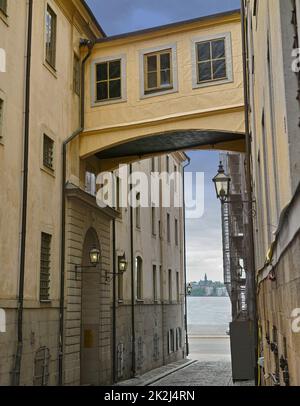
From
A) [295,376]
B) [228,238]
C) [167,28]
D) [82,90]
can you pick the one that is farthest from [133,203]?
[295,376]

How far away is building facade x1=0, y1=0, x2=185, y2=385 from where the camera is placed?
46.7 feet

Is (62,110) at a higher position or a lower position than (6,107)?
higher

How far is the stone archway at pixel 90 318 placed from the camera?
20.2 m

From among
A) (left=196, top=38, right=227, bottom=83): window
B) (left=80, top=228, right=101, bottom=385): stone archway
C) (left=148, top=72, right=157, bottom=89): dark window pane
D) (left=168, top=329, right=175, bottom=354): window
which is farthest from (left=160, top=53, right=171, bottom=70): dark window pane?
(left=168, top=329, right=175, bottom=354): window

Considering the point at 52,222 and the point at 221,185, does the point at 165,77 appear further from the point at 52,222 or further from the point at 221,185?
the point at 221,185

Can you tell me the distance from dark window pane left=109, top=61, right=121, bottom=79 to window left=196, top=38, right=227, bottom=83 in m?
3.11

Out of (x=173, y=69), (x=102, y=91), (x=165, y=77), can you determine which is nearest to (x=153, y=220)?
(x=102, y=91)

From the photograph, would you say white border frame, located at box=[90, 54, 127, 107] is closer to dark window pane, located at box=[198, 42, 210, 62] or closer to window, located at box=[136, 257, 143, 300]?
dark window pane, located at box=[198, 42, 210, 62]

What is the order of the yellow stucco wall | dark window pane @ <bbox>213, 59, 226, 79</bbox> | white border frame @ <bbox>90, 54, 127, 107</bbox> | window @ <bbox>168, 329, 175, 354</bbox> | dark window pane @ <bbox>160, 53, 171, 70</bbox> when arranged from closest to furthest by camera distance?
1. the yellow stucco wall
2. dark window pane @ <bbox>213, 59, 226, 79</bbox>
3. dark window pane @ <bbox>160, 53, 171, 70</bbox>
4. white border frame @ <bbox>90, 54, 127, 107</bbox>
5. window @ <bbox>168, 329, 175, 354</bbox>

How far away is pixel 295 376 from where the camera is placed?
474 cm

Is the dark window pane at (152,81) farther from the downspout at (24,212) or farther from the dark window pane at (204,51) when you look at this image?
the downspout at (24,212)

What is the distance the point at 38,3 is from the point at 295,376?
15.1 meters

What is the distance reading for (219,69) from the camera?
748 inches

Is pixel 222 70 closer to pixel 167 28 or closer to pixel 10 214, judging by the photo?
pixel 167 28
